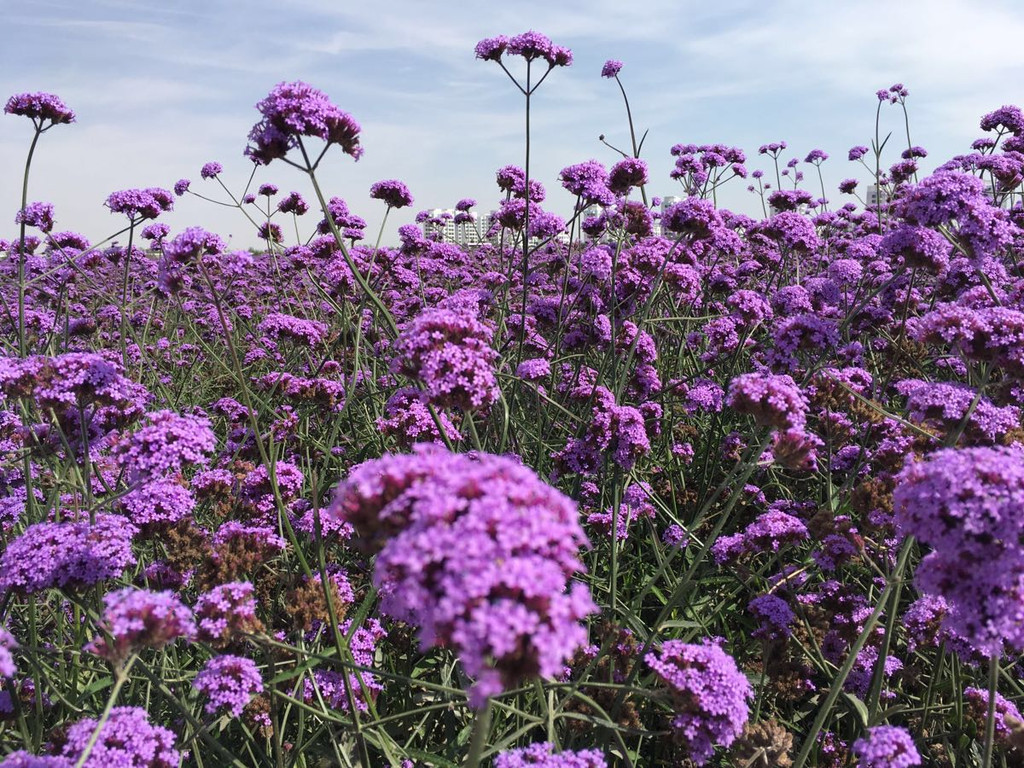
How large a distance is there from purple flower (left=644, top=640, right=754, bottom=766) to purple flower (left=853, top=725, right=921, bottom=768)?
0.35m

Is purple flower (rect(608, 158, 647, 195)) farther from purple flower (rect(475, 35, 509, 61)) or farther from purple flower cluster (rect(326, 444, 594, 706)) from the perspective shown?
purple flower cluster (rect(326, 444, 594, 706))

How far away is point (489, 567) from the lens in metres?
1.29

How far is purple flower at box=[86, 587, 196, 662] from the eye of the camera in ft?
6.05

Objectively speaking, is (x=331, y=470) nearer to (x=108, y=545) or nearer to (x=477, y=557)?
(x=108, y=545)

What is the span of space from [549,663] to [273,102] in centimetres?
242

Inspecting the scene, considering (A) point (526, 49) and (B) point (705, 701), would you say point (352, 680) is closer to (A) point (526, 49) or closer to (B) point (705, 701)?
(B) point (705, 701)

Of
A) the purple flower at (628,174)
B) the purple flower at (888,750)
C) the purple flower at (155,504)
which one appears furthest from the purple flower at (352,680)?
the purple flower at (628,174)

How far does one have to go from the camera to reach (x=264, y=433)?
5.41m

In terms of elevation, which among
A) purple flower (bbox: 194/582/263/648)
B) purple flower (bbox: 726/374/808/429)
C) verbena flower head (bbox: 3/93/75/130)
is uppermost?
verbena flower head (bbox: 3/93/75/130)

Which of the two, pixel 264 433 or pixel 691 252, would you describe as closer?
pixel 264 433

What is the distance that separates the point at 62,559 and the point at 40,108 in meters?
3.61

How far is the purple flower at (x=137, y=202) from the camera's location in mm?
4723

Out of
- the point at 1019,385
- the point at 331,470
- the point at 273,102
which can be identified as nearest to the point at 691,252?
the point at 1019,385

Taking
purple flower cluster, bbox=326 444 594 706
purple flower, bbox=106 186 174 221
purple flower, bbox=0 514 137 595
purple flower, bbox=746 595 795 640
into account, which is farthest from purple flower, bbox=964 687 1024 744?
purple flower, bbox=106 186 174 221
